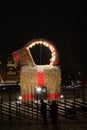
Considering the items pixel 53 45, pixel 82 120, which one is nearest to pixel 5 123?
pixel 82 120

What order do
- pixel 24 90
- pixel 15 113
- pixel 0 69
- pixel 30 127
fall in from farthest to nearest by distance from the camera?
1. pixel 0 69
2. pixel 24 90
3. pixel 15 113
4. pixel 30 127

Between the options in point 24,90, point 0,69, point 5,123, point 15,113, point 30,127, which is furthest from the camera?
point 0,69

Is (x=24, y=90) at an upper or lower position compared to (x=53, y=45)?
lower

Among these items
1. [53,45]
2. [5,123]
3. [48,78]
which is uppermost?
[53,45]

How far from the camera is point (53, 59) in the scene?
118 feet

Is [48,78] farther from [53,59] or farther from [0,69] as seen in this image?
[0,69]

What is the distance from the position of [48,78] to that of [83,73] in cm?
320

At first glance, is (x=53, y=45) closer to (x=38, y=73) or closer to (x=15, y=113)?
(x=38, y=73)

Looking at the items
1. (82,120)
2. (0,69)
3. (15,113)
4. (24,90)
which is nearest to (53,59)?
(24,90)

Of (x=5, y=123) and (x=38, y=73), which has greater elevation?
(x=38, y=73)

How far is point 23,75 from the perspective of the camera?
115 ft

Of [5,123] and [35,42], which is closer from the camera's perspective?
[5,123]

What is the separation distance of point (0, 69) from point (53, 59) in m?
36.2

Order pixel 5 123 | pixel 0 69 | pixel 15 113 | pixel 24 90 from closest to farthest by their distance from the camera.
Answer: pixel 5 123
pixel 15 113
pixel 24 90
pixel 0 69
